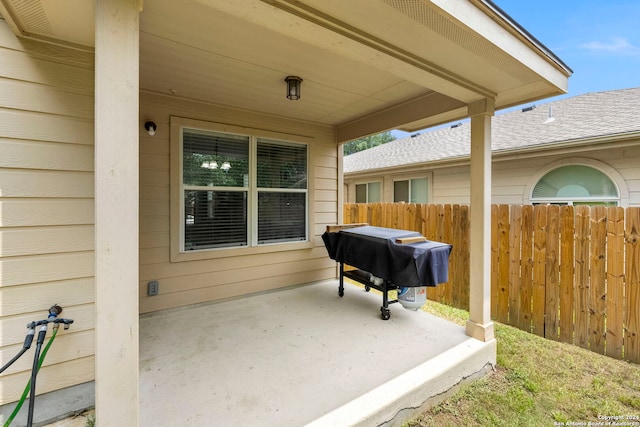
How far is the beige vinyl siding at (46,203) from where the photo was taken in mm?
1718

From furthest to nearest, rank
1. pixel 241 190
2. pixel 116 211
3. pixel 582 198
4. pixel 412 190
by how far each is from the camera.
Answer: pixel 412 190 < pixel 582 198 < pixel 241 190 < pixel 116 211

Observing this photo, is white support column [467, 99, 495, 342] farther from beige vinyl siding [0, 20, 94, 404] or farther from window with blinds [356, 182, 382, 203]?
window with blinds [356, 182, 382, 203]

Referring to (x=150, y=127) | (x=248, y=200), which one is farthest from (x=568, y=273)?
(x=150, y=127)

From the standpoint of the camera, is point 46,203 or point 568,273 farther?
point 568,273

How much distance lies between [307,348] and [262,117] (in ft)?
10.1

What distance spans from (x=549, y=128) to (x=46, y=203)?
7.55 meters

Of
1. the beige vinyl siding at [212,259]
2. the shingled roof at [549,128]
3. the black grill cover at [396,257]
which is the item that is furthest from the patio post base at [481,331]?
the shingled roof at [549,128]

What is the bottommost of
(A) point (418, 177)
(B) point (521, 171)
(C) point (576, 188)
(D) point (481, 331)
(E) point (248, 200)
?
(D) point (481, 331)

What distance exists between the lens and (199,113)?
11.6 ft

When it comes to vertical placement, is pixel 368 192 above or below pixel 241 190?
above

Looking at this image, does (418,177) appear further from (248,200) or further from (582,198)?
Result: (248,200)

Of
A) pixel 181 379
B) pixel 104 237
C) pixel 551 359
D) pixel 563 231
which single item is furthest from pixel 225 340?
pixel 563 231

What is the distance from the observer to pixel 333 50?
6.01 feet

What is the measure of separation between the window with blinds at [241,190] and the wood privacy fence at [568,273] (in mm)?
2568
